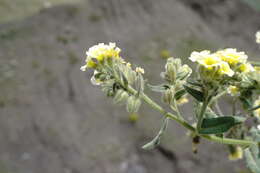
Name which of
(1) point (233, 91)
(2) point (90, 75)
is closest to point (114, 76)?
(1) point (233, 91)

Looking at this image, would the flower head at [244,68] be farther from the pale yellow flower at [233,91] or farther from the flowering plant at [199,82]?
the pale yellow flower at [233,91]

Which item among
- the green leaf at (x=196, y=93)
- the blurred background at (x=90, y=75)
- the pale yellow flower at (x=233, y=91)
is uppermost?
the blurred background at (x=90, y=75)

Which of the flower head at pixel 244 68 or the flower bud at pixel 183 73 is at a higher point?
the flower bud at pixel 183 73

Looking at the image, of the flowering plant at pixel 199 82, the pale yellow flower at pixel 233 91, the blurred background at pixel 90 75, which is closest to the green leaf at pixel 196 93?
the flowering plant at pixel 199 82

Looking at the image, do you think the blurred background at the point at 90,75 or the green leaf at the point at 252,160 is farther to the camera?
the blurred background at the point at 90,75

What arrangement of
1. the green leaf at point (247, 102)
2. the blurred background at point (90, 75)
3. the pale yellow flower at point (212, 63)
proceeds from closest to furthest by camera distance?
the pale yellow flower at point (212, 63), the green leaf at point (247, 102), the blurred background at point (90, 75)

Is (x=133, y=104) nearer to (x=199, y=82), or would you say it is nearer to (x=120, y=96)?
(x=120, y=96)

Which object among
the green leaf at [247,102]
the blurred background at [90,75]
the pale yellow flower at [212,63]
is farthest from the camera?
the blurred background at [90,75]
